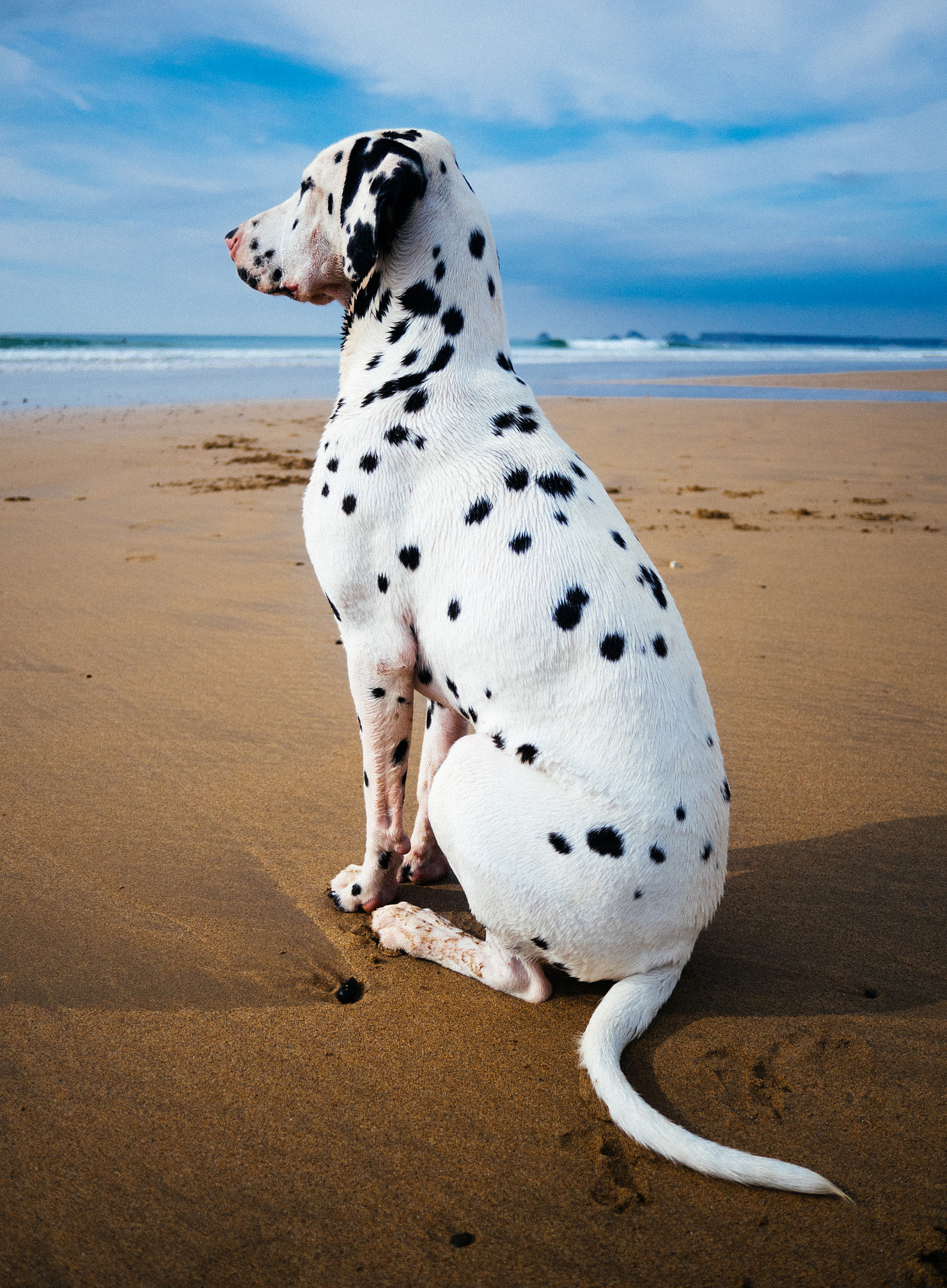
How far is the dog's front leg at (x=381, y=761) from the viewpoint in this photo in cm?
254

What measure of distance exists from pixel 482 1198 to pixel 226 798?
6.64ft

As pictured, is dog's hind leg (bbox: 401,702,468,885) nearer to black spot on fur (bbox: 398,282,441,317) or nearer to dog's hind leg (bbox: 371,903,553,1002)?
dog's hind leg (bbox: 371,903,553,1002)

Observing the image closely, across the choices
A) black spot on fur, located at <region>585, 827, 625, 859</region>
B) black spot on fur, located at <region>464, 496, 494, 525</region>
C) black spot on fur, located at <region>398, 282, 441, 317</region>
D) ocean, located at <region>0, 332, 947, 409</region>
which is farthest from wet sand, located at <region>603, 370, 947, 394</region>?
black spot on fur, located at <region>585, 827, 625, 859</region>

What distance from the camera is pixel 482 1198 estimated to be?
1.79m

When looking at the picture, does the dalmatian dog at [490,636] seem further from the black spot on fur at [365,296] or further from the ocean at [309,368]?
the ocean at [309,368]

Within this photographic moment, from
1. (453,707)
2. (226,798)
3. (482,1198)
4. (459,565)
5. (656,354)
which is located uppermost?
(656,354)

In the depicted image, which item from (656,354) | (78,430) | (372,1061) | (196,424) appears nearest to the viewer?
(372,1061)

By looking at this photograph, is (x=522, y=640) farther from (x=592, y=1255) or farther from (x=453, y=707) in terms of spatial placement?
(x=592, y=1255)

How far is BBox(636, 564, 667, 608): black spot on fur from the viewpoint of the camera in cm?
225

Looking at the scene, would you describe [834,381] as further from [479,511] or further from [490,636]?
[490,636]

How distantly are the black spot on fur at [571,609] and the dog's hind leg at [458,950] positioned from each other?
0.94 meters

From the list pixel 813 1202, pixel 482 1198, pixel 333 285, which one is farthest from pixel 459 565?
pixel 813 1202

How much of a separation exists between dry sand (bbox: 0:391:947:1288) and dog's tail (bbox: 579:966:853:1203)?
0.30 ft

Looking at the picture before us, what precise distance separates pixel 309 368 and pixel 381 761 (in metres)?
29.7
